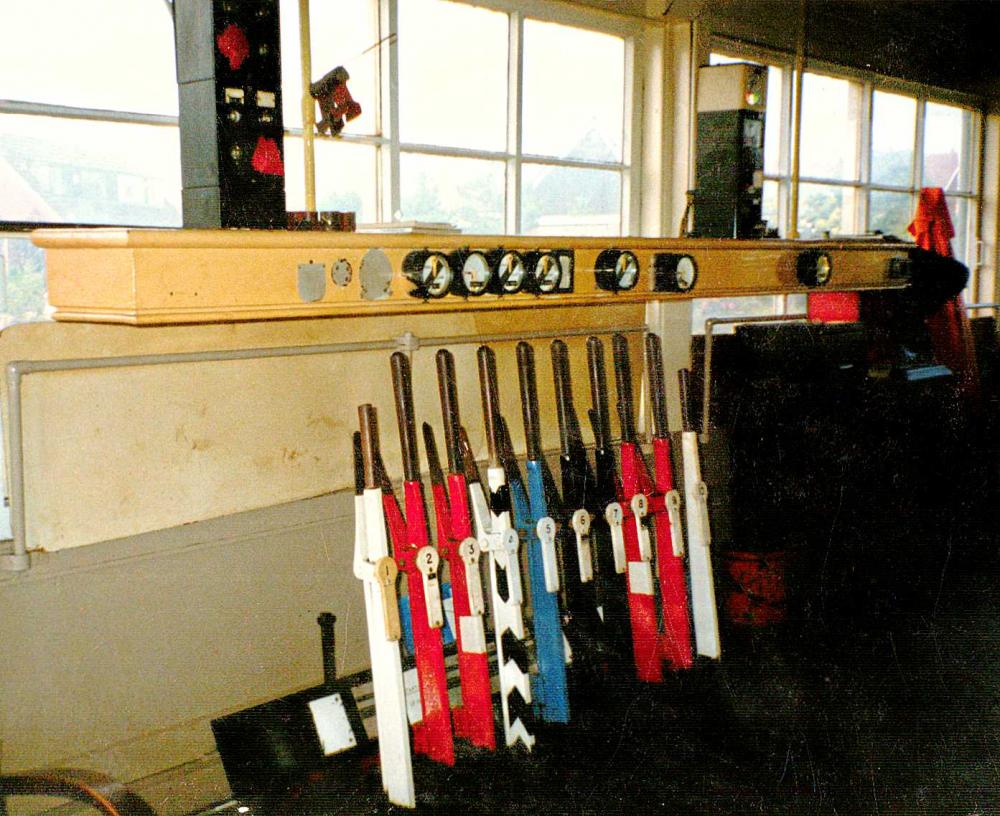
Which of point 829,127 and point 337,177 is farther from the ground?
point 829,127

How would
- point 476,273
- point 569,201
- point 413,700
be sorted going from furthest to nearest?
point 569,201 → point 413,700 → point 476,273

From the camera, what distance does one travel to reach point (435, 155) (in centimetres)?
260

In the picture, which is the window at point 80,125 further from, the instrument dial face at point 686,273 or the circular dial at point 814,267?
the circular dial at point 814,267

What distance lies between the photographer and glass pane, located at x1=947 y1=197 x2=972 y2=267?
5.07m

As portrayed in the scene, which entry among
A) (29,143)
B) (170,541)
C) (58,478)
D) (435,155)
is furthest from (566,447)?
(29,143)

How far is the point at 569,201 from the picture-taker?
3.01 meters

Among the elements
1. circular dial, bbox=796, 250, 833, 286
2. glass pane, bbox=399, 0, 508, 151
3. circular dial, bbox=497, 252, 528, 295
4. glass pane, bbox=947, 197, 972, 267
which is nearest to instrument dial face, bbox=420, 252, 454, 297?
circular dial, bbox=497, 252, 528, 295

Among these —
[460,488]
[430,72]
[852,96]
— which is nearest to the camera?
[460,488]

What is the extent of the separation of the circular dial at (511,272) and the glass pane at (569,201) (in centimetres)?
80

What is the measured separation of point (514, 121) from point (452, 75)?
248 mm

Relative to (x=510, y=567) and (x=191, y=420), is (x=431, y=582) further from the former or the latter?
(x=191, y=420)

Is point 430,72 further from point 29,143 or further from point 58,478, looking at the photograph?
point 58,478

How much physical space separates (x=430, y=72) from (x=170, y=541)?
138 centimetres

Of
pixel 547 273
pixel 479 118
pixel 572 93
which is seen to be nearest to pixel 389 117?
pixel 479 118
